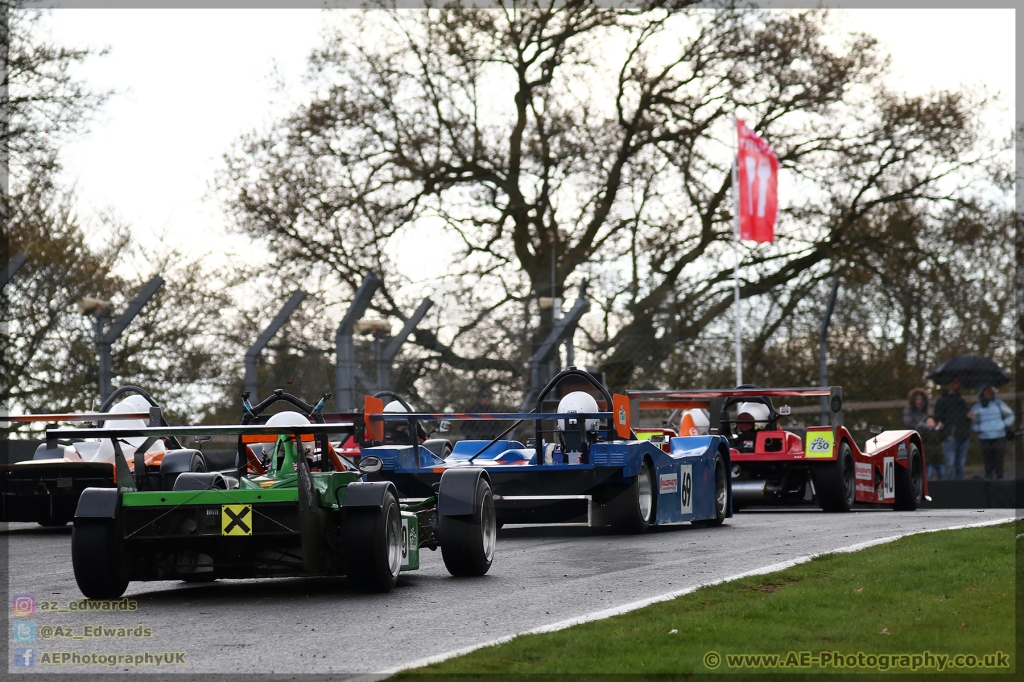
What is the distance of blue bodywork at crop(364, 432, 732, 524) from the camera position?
11.4m

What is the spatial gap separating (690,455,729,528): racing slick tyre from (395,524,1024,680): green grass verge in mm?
5062

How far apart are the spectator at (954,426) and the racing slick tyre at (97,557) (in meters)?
14.1

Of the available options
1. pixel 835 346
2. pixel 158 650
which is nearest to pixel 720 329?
pixel 835 346

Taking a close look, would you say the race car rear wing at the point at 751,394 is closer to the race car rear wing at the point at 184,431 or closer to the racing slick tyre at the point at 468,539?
the racing slick tyre at the point at 468,539

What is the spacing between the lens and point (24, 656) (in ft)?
19.6

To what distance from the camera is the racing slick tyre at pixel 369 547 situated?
7.40m

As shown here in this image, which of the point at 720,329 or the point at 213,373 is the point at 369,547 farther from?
the point at 720,329

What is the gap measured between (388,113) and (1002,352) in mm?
11916

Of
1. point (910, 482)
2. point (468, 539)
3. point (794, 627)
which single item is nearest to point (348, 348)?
point (910, 482)

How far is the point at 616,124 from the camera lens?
25.8 metres

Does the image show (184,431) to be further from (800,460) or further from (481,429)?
(481,429)

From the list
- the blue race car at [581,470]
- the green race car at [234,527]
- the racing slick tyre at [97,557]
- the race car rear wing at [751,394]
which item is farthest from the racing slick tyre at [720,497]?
the racing slick tyre at [97,557]

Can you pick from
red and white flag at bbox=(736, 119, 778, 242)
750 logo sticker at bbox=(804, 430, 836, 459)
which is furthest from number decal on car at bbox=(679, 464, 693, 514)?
red and white flag at bbox=(736, 119, 778, 242)

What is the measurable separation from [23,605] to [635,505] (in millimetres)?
5420
